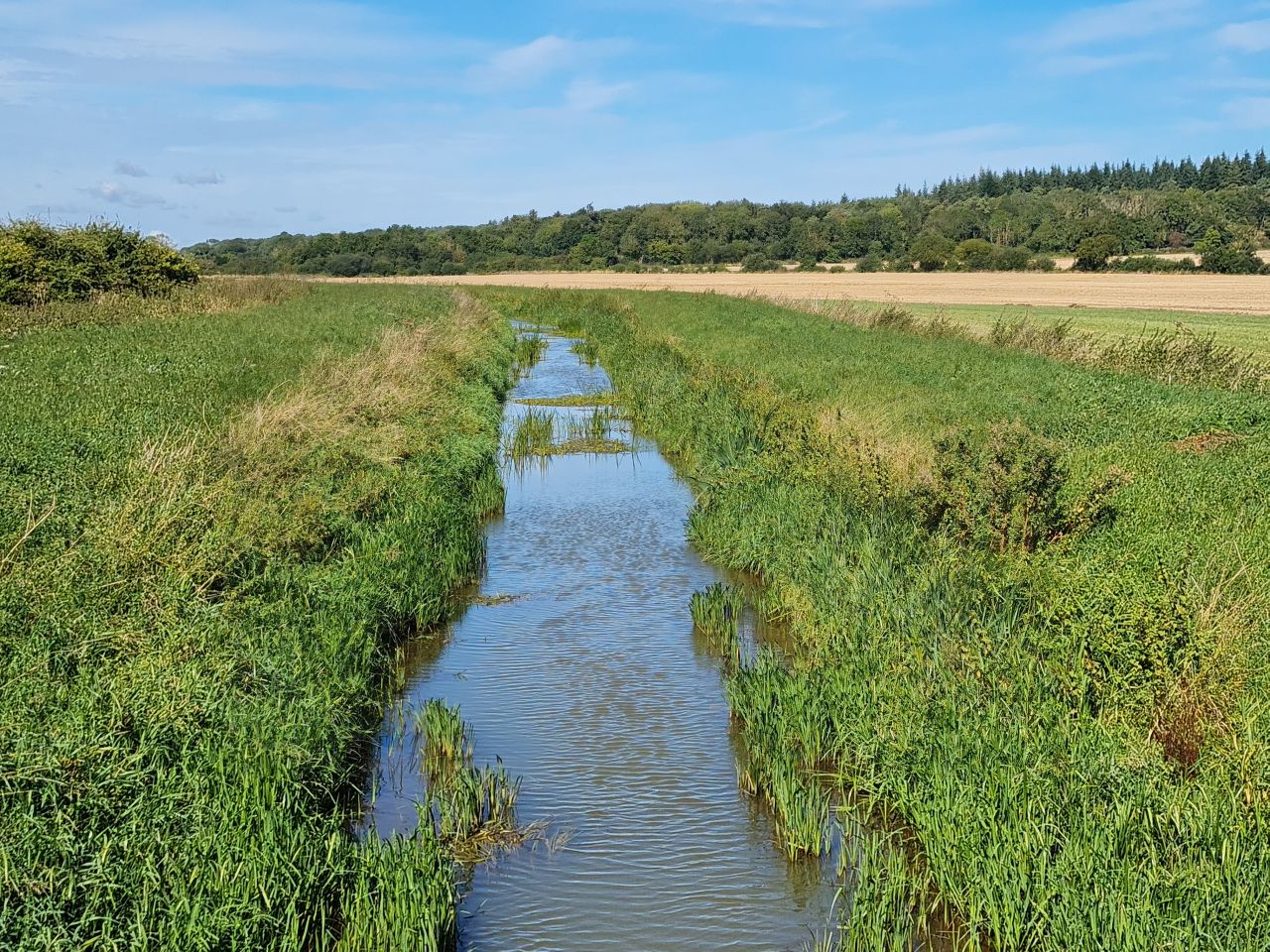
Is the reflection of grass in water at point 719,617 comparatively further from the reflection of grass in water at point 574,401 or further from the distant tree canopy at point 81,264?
the distant tree canopy at point 81,264

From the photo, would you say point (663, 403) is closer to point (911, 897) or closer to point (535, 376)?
point (535, 376)

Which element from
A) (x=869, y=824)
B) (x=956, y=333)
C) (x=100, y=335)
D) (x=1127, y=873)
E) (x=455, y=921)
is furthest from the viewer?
(x=956, y=333)

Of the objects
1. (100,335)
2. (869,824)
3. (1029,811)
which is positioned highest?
(100,335)

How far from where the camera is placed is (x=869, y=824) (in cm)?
699

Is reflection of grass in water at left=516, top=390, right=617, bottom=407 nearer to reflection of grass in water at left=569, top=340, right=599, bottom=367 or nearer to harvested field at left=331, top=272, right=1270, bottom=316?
reflection of grass in water at left=569, top=340, right=599, bottom=367

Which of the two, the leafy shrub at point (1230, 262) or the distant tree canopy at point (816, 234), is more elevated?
the distant tree canopy at point (816, 234)

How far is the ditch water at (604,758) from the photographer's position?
599 cm

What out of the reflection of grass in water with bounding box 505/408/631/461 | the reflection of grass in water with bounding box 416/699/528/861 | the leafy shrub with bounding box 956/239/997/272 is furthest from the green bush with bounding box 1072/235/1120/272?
the reflection of grass in water with bounding box 416/699/528/861

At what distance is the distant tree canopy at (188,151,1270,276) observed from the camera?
9231cm

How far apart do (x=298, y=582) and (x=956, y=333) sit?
2611 centimetres

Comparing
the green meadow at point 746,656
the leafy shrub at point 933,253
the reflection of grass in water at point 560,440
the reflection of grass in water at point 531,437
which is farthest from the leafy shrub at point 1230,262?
the reflection of grass in water at point 531,437

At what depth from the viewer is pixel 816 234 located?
359 feet

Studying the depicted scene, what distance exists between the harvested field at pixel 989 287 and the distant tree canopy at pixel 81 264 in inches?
1212

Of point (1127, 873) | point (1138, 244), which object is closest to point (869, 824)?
point (1127, 873)
